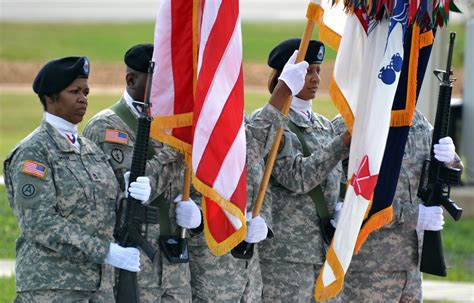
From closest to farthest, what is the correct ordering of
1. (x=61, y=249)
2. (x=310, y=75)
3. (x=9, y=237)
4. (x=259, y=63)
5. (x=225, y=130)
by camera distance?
(x=61, y=249) < (x=225, y=130) < (x=310, y=75) < (x=9, y=237) < (x=259, y=63)

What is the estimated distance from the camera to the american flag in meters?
6.12

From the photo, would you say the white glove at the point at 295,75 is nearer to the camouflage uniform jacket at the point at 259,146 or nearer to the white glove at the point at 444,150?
the camouflage uniform jacket at the point at 259,146

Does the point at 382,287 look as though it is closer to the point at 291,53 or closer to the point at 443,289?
the point at 291,53

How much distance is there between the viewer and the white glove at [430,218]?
752 centimetres

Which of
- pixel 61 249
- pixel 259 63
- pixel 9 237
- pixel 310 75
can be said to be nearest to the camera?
pixel 61 249

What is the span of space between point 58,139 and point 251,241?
136 centimetres

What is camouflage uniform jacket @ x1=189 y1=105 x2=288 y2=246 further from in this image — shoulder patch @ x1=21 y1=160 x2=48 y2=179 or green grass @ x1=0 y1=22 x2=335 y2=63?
green grass @ x1=0 y1=22 x2=335 y2=63

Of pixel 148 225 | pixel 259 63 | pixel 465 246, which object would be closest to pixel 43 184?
pixel 148 225

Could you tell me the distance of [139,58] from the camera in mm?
6938

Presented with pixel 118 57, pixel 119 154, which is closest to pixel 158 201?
pixel 119 154

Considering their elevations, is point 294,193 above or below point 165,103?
below

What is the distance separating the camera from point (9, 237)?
12656mm

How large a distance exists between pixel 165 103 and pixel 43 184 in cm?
108

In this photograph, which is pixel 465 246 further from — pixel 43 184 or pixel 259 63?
pixel 259 63
